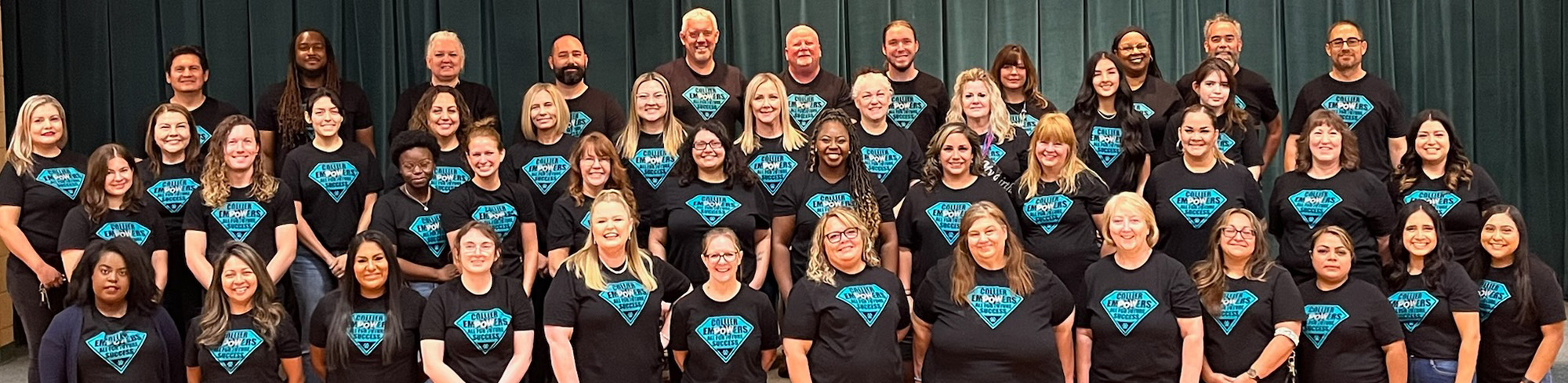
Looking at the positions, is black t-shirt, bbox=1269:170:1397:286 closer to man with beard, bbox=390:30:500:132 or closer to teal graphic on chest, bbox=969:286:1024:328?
teal graphic on chest, bbox=969:286:1024:328

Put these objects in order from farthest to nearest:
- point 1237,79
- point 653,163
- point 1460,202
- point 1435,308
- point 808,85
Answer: point 1237,79 < point 808,85 < point 653,163 < point 1460,202 < point 1435,308

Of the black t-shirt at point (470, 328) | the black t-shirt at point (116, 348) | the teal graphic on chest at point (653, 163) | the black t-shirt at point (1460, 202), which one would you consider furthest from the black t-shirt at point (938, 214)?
the black t-shirt at point (116, 348)

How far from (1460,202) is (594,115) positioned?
3.10 metres

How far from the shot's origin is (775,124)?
217 inches

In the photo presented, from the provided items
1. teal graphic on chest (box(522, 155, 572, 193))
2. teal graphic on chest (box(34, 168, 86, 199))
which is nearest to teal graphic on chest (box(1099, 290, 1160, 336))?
teal graphic on chest (box(522, 155, 572, 193))

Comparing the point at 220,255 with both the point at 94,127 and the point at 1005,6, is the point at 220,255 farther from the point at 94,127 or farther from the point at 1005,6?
the point at 1005,6

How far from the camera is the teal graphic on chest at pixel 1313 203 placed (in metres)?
5.24

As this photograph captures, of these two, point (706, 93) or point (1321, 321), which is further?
point (706, 93)

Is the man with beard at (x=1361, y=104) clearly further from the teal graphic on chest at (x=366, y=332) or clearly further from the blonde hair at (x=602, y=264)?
the teal graphic on chest at (x=366, y=332)

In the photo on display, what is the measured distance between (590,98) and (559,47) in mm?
242

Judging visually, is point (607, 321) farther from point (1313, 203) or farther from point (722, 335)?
point (1313, 203)

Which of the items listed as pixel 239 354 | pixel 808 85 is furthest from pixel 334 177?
pixel 808 85

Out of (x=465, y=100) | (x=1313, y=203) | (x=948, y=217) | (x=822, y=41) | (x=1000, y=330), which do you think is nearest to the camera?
(x=1000, y=330)

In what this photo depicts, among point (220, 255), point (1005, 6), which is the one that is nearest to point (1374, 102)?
point (1005, 6)
